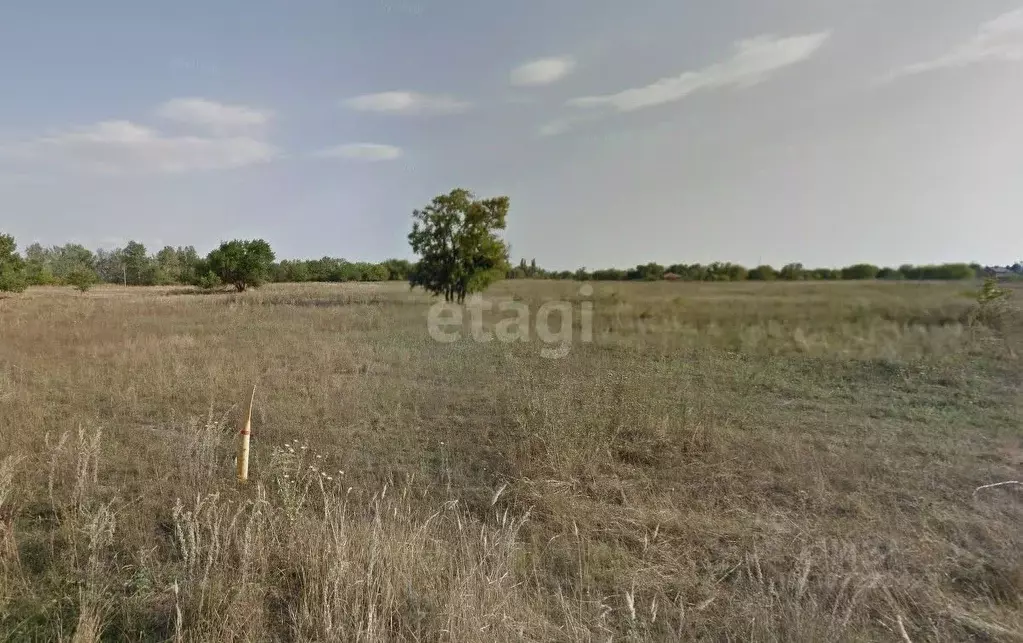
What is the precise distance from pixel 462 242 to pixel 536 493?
1967cm

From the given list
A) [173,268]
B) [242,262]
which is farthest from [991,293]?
[173,268]

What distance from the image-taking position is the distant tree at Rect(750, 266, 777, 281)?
9.95 metres

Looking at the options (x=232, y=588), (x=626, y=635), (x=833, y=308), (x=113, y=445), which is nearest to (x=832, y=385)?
(x=833, y=308)

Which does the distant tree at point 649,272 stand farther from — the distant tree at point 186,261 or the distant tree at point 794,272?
the distant tree at point 186,261

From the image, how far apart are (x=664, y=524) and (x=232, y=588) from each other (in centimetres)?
278

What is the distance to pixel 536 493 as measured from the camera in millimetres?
3584

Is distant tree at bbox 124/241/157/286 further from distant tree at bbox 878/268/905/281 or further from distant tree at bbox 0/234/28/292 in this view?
distant tree at bbox 878/268/905/281

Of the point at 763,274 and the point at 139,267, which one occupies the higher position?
the point at 139,267

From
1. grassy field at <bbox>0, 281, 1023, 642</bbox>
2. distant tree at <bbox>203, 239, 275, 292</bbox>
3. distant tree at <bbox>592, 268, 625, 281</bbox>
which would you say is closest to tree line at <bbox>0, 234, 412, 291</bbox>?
distant tree at <bbox>203, 239, 275, 292</bbox>

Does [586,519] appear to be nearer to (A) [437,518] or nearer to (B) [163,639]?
(A) [437,518]

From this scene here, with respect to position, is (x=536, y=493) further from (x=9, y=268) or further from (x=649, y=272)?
(x=9, y=268)

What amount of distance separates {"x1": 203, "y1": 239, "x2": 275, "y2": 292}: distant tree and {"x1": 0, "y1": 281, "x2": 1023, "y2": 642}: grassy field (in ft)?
102

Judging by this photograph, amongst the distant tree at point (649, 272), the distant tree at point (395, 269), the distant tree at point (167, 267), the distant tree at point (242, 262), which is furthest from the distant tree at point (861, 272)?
the distant tree at point (167, 267)

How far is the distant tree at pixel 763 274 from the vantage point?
32.6ft
